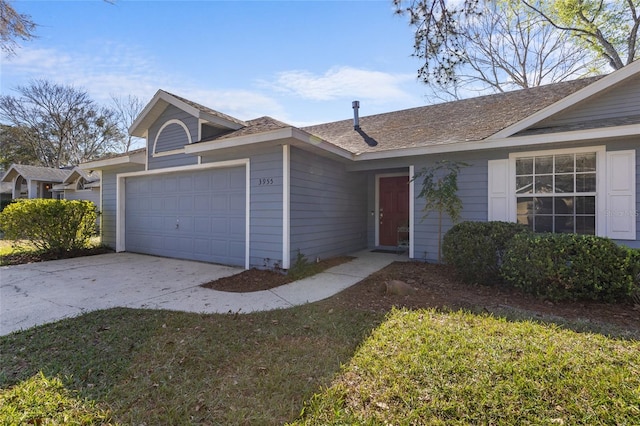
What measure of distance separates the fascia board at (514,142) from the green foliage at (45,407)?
6.82 metres

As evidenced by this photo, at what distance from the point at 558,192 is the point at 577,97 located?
1.83 m

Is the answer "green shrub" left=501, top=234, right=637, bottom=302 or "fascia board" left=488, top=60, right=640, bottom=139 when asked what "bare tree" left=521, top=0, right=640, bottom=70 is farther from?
"green shrub" left=501, top=234, right=637, bottom=302

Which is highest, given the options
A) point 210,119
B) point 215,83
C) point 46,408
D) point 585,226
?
point 215,83

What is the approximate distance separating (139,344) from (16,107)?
118ft

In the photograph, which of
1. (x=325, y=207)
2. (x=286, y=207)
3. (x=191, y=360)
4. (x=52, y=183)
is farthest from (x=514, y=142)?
(x=52, y=183)

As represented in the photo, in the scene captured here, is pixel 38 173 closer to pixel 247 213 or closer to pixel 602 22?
pixel 247 213

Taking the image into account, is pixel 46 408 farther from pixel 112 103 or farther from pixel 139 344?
pixel 112 103

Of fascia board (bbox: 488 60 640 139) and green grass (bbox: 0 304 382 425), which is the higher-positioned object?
fascia board (bbox: 488 60 640 139)

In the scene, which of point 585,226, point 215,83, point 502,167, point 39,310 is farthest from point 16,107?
point 585,226

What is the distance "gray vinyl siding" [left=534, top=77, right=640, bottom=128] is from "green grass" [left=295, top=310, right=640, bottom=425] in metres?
4.85

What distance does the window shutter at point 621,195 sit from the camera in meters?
5.60

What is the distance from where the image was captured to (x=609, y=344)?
3.06 m

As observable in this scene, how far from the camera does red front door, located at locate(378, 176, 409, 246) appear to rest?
930 cm

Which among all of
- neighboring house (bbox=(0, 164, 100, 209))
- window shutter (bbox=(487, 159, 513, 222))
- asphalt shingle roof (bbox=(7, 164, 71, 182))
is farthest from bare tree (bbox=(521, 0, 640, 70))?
asphalt shingle roof (bbox=(7, 164, 71, 182))
